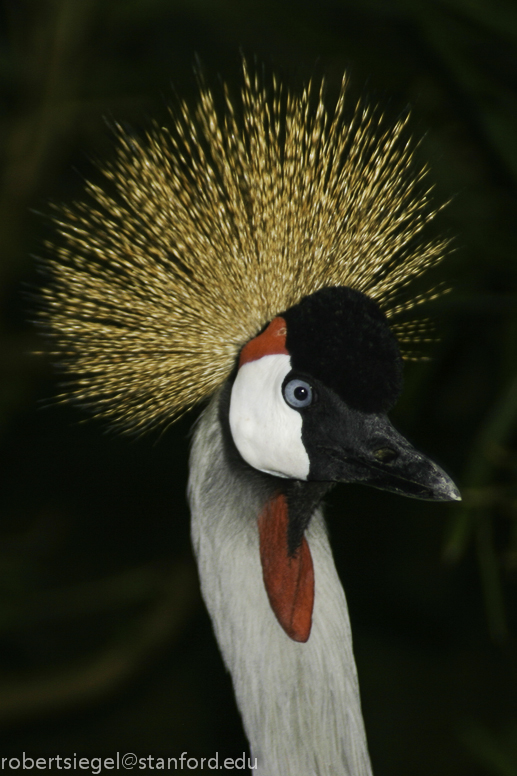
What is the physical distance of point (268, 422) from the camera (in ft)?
2.93

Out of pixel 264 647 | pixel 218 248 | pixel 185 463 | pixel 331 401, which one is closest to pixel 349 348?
pixel 331 401

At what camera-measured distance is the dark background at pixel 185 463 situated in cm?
133

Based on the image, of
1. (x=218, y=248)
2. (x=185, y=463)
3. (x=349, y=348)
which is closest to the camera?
(x=349, y=348)

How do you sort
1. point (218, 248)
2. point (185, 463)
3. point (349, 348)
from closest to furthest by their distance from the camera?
point (349, 348) → point (218, 248) → point (185, 463)

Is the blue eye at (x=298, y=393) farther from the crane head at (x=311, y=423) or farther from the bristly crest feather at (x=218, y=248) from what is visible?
the bristly crest feather at (x=218, y=248)

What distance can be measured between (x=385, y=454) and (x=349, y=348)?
12cm

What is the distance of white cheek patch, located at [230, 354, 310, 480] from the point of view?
887 mm

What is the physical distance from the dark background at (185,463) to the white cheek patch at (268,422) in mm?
345

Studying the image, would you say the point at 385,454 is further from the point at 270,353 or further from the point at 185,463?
the point at 185,463

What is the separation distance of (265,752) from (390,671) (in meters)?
2.37

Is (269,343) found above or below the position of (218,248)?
below

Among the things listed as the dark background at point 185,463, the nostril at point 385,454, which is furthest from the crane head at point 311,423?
the dark background at point 185,463

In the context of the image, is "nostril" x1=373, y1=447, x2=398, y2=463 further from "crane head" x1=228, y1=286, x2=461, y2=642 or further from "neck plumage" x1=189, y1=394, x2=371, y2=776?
"neck plumage" x1=189, y1=394, x2=371, y2=776

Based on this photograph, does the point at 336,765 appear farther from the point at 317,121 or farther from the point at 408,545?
the point at 408,545
